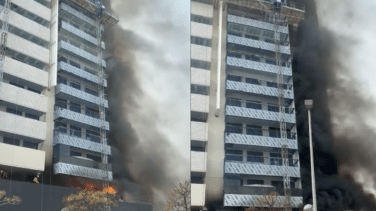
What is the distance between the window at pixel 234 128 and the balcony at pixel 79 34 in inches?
109

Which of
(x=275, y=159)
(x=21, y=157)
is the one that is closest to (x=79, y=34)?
(x=21, y=157)

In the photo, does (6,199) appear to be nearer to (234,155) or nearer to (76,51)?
(76,51)

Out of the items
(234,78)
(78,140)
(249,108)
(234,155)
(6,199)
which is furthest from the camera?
(249,108)

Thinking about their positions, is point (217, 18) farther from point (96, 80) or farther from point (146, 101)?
point (146, 101)

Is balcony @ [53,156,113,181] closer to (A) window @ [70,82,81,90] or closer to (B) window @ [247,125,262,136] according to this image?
(A) window @ [70,82,81,90]

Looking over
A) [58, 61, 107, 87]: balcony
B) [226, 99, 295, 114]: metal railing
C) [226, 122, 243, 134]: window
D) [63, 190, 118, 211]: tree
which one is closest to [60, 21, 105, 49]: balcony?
[58, 61, 107, 87]: balcony

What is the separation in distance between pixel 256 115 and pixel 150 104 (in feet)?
20.9

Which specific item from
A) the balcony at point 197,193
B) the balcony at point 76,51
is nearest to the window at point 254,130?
the balcony at point 197,193

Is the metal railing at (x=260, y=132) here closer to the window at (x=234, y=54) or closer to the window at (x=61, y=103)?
the window at (x=234, y=54)

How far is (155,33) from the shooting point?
403 cm

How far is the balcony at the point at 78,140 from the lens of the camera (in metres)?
5.46

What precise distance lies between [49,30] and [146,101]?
4010 millimetres

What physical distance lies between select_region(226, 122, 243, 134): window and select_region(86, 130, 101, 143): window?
103 inches

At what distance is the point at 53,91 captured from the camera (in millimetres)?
7035
